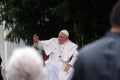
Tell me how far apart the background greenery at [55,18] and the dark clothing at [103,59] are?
935 cm

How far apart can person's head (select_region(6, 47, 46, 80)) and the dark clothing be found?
72 centimetres

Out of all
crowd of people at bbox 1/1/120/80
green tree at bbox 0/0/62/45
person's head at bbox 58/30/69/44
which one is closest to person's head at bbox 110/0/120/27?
crowd of people at bbox 1/1/120/80

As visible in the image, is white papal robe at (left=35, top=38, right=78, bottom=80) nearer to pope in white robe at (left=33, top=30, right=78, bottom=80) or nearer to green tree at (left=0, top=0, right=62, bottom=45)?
pope in white robe at (left=33, top=30, right=78, bottom=80)

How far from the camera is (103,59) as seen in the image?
4.27 m

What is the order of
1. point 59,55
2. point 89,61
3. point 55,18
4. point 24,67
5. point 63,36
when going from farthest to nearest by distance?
point 55,18 → point 59,55 → point 63,36 → point 24,67 → point 89,61

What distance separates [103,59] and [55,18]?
575 inches

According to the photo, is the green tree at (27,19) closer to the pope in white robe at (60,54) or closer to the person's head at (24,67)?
the pope in white robe at (60,54)

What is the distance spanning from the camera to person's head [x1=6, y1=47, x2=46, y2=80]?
4887 mm

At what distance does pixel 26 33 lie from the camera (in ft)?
62.0

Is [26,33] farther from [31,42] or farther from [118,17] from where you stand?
[118,17]

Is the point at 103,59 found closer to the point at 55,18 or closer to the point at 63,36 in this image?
the point at 63,36

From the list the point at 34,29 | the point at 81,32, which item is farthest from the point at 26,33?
the point at 81,32

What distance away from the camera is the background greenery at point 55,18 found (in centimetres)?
1478

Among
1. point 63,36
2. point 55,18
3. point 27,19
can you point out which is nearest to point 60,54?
point 63,36
